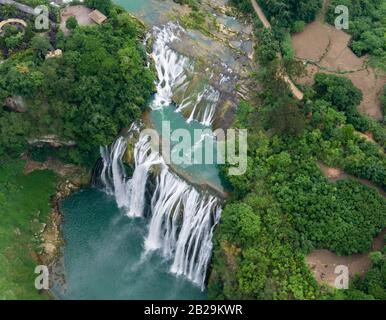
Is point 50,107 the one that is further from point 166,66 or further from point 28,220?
point 166,66

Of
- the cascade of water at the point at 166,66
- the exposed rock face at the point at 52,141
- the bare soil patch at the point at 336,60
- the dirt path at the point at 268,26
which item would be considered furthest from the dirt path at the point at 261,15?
the exposed rock face at the point at 52,141

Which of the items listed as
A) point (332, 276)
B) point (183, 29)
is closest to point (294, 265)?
point (332, 276)

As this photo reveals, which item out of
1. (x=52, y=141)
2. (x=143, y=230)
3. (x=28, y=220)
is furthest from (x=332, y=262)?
(x=52, y=141)

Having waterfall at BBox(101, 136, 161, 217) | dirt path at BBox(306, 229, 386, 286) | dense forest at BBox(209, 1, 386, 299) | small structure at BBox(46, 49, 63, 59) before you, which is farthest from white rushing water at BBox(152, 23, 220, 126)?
dirt path at BBox(306, 229, 386, 286)

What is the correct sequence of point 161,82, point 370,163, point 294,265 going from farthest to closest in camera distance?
point 161,82 → point 370,163 → point 294,265

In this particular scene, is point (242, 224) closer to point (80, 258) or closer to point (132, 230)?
point (132, 230)

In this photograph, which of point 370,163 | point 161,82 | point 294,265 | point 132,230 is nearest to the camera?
point 294,265

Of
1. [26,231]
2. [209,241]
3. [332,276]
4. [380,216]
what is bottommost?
[26,231]

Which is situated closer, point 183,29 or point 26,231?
point 26,231
